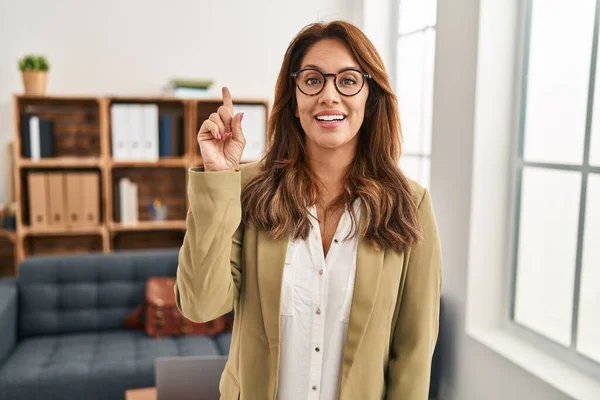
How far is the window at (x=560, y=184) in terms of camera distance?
76.6 inches

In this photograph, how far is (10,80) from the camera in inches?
150

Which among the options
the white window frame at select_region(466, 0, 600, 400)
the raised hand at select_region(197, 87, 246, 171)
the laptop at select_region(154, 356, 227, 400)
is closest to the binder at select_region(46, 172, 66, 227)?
the laptop at select_region(154, 356, 227, 400)

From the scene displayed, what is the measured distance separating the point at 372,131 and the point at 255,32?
2968 millimetres

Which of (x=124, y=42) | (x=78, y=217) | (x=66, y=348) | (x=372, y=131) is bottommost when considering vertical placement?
(x=66, y=348)

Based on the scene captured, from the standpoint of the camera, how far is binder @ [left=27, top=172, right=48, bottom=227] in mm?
3668

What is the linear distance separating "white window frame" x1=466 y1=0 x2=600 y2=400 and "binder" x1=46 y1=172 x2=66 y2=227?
2.66m

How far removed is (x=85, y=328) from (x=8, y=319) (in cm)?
44

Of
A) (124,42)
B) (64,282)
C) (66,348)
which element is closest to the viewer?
(66,348)

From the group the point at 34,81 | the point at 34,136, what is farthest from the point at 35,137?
the point at 34,81

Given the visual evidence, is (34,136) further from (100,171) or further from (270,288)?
(270,288)

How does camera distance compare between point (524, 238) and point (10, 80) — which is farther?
point (10, 80)

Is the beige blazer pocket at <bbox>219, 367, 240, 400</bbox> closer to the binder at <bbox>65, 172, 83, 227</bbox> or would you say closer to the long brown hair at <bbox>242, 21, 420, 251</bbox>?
the long brown hair at <bbox>242, 21, 420, 251</bbox>

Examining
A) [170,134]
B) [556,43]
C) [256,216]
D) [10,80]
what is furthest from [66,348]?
[556,43]

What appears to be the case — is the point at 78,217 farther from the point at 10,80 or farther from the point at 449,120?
the point at 449,120
